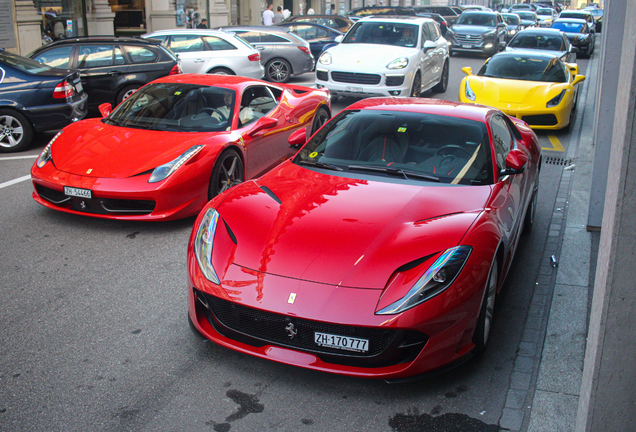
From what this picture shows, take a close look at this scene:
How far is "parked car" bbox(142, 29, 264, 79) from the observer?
1510 centimetres

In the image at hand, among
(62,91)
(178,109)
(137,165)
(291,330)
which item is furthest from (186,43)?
(291,330)

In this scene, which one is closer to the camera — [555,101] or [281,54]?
[555,101]

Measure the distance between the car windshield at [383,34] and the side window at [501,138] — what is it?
28.3 feet

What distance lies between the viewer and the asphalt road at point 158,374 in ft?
10.9

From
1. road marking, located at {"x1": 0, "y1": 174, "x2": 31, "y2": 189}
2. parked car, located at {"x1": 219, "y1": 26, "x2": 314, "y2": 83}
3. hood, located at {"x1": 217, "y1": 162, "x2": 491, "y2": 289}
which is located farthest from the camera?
parked car, located at {"x1": 219, "y1": 26, "x2": 314, "y2": 83}

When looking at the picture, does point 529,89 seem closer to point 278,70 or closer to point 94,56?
point 94,56

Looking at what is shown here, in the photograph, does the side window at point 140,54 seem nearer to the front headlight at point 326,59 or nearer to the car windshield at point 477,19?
the front headlight at point 326,59

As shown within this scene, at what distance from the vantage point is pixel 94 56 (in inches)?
461

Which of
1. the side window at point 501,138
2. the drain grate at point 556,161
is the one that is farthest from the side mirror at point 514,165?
the drain grate at point 556,161

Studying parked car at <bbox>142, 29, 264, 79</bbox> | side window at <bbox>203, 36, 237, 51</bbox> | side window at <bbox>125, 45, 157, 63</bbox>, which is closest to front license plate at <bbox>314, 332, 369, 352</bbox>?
side window at <bbox>125, 45, 157, 63</bbox>

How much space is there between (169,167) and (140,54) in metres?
6.84

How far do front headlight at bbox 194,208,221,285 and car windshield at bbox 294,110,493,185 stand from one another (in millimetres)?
1097

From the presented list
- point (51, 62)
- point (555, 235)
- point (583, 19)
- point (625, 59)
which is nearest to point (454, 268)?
point (625, 59)

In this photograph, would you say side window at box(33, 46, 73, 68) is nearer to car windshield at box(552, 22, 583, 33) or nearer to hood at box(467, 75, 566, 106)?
hood at box(467, 75, 566, 106)
